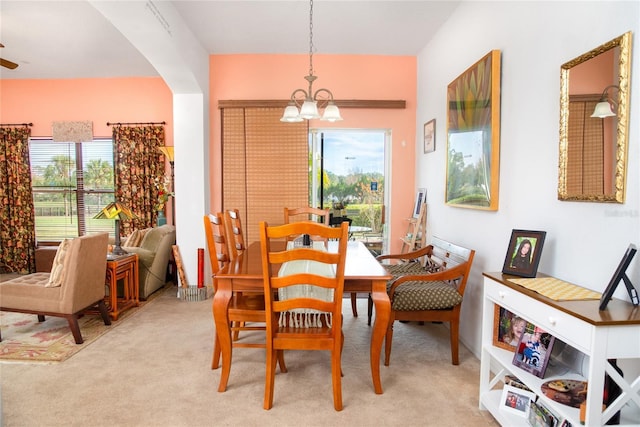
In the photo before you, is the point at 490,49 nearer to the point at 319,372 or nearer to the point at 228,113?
the point at 319,372

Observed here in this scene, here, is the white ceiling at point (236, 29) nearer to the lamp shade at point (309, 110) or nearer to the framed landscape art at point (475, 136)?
the framed landscape art at point (475, 136)

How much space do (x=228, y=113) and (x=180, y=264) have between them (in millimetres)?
A: 1889

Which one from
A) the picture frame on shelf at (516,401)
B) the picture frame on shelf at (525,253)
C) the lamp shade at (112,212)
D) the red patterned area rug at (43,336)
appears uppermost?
the lamp shade at (112,212)

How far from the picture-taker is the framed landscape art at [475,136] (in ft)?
8.17

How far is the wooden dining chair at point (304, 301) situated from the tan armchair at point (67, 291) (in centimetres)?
184

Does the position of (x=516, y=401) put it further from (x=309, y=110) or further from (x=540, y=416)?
(x=309, y=110)

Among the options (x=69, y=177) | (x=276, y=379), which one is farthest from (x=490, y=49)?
(x=69, y=177)

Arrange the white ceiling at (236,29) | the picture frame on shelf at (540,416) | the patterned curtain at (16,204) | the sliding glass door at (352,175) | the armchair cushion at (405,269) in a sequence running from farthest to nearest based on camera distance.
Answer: the patterned curtain at (16,204), the sliding glass door at (352,175), the white ceiling at (236,29), the armchair cushion at (405,269), the picture frame on shelf at (540,416)

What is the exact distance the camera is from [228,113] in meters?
4.44

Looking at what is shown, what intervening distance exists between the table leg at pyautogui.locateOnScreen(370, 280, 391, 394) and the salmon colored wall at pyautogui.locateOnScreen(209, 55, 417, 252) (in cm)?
264

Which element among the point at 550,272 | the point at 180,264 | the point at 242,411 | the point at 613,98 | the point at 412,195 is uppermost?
the point at 613,98

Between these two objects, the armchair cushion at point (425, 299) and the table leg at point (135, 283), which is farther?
the table leg at point (135, 283)

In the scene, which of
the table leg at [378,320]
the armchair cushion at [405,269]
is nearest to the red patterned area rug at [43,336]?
the table leg at [378,320]

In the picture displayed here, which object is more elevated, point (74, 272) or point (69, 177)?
point (69, 177)
